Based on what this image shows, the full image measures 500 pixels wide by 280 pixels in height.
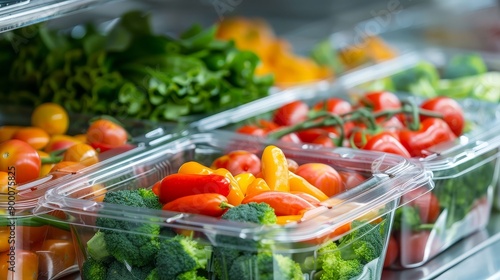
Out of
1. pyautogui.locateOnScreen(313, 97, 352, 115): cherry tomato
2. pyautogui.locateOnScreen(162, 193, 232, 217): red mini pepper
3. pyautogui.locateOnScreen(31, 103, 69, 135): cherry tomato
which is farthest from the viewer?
pyautogui.locateOnScreen(313, 97, 352, 115): cherry tomato

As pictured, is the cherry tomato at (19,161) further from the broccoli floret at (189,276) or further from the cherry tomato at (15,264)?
the broccoli floret at (189,276)

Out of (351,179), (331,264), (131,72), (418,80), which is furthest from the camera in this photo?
(418,80)

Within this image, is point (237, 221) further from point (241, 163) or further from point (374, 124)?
point (374, 124)

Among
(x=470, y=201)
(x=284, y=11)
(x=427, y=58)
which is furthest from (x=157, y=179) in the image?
(x=284, y=11)

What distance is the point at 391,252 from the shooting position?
2334 mm

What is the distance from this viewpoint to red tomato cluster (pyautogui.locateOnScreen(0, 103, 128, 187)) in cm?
217

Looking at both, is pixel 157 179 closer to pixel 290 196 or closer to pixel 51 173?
pixel 51 173

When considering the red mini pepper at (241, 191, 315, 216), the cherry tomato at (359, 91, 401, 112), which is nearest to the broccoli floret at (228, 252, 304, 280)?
the red mini pepper at (241, 191, 315, 216)

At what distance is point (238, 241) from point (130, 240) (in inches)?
10.5

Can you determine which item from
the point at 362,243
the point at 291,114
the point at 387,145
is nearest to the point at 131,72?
the point at 291,114

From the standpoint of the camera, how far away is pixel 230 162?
7.68ft

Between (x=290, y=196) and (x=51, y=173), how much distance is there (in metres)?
0.67

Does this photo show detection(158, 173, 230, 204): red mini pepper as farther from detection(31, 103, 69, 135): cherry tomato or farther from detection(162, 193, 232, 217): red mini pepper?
detection(31, 103, 69, 135): cherry tomato

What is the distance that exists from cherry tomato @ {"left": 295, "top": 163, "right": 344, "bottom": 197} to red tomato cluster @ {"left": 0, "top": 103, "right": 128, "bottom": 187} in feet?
1.89
